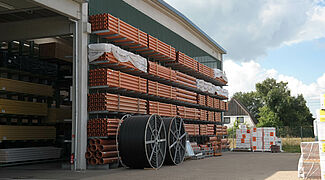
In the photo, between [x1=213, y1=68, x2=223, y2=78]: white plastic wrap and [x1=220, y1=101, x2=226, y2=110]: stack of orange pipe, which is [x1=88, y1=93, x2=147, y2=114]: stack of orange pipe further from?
[x1=220, y1=101, x2=226, y2=110]: stack of orange pipe

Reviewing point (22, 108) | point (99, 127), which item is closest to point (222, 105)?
point (22, 108)

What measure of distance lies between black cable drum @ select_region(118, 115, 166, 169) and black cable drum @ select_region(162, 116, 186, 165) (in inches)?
44.5

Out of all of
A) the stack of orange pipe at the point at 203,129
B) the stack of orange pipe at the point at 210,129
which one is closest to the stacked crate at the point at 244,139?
the stack of orange pipe at the point at 210,129

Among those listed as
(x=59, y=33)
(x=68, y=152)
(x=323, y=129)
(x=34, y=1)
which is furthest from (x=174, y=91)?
(x=323, y=129)

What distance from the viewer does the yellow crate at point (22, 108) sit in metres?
17.5

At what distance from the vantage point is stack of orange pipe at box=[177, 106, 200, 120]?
24.3m

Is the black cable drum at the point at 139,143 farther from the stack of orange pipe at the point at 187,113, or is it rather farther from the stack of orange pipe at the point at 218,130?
the stack of orange pipe at the point at 218,130

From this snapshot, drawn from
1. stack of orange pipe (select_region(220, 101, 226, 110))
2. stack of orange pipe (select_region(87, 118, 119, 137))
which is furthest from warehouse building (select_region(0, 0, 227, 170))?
stack of orange pipe (select_region(220, 101, 226, 110))

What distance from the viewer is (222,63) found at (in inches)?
1458

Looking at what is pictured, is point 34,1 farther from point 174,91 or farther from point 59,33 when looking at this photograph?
point 174,91

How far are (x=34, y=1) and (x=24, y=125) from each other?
8306 mm

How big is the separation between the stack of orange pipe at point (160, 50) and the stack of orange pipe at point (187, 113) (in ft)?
10.9

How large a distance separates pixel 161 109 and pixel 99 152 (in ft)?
22.2

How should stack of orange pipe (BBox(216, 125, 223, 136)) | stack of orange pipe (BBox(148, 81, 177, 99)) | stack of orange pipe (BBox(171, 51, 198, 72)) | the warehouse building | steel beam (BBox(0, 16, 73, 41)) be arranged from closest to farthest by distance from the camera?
the warehouse building < steel beam (BBox(0, 16, 73, 41)) < stack of orange pipe (BBox(148, 81, 177, 99)) < stack of orange pipe (BBox(171, 51, 198, 72)) < stack of orange pipe (BBox(216, 125, 223, 136))
